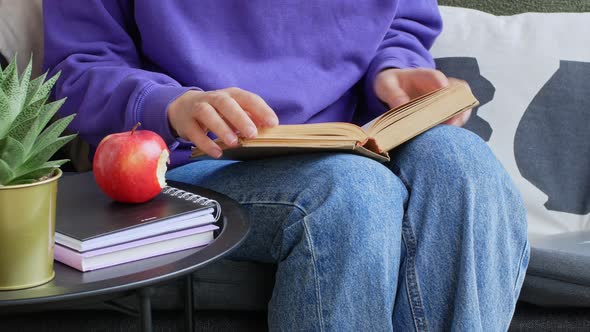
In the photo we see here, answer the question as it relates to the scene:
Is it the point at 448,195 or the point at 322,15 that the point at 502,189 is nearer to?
the point at 448,195

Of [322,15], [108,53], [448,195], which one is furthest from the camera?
[322,15]

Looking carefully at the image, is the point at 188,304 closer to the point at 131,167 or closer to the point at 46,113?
the point at 131,167

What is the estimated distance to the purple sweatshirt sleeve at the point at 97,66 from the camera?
3.63 ft

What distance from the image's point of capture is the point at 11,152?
71 centimetres

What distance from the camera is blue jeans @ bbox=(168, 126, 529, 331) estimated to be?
919mm

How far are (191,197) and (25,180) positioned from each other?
24 cm

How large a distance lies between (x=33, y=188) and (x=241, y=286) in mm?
528

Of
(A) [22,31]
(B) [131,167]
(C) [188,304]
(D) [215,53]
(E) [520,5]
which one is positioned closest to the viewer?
(B) [131,167]

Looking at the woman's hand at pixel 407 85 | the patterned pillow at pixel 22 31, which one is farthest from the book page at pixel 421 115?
the patterned pillow at pixel 22 31

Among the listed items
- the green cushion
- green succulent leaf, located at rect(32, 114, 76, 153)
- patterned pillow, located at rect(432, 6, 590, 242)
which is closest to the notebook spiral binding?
green succulent leaf, located at rect(32, 114, 76, 153)

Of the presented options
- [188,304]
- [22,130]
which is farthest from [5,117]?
[188,304]

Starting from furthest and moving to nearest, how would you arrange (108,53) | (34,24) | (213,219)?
(34,24) → (108,53) → (213,219)

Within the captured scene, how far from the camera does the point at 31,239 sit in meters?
0.73

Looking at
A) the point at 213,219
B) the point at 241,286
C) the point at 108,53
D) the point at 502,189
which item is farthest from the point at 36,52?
the point at 502,189
